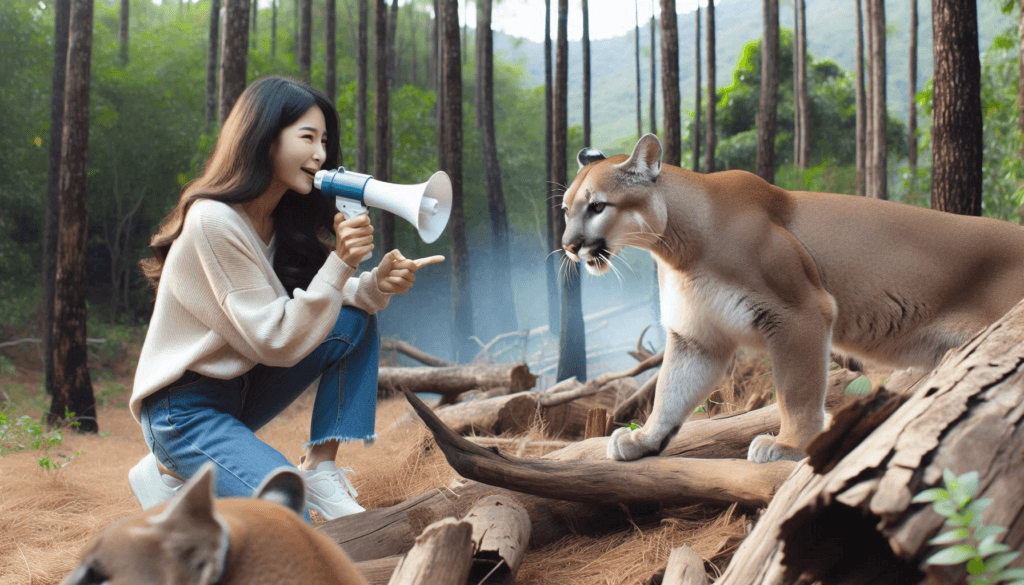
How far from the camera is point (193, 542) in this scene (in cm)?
98

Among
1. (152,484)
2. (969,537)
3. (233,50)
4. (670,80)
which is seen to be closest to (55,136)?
(233,50)

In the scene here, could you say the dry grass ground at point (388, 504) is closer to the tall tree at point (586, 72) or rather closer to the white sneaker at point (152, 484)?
the white sneaker at point (152, 484)

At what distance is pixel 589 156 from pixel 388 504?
1992mm

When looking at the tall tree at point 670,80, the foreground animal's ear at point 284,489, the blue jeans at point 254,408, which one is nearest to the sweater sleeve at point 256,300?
the blue jeans at point 254,408

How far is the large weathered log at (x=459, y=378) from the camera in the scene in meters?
7.07

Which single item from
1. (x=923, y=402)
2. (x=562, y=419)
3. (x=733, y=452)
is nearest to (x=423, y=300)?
(x=562, y=419)

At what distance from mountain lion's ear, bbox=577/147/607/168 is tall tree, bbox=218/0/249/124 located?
522cm

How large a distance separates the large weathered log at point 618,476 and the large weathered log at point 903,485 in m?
1.06

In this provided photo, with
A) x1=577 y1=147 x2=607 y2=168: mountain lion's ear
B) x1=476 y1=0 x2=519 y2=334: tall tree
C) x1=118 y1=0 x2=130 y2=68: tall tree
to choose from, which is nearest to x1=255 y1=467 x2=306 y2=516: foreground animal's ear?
x1=577 y1=147 x2=607 y2=168: mountain lion's ear

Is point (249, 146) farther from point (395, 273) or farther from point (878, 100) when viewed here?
point (878, 100)

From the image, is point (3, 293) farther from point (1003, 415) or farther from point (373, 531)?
point (1003, 415)

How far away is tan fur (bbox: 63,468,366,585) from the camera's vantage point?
969 millimetres

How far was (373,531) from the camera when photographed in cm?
273

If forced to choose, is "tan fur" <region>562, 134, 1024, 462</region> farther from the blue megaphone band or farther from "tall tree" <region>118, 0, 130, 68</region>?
"tall tree" <region>118, 0, 130, 68</region>
